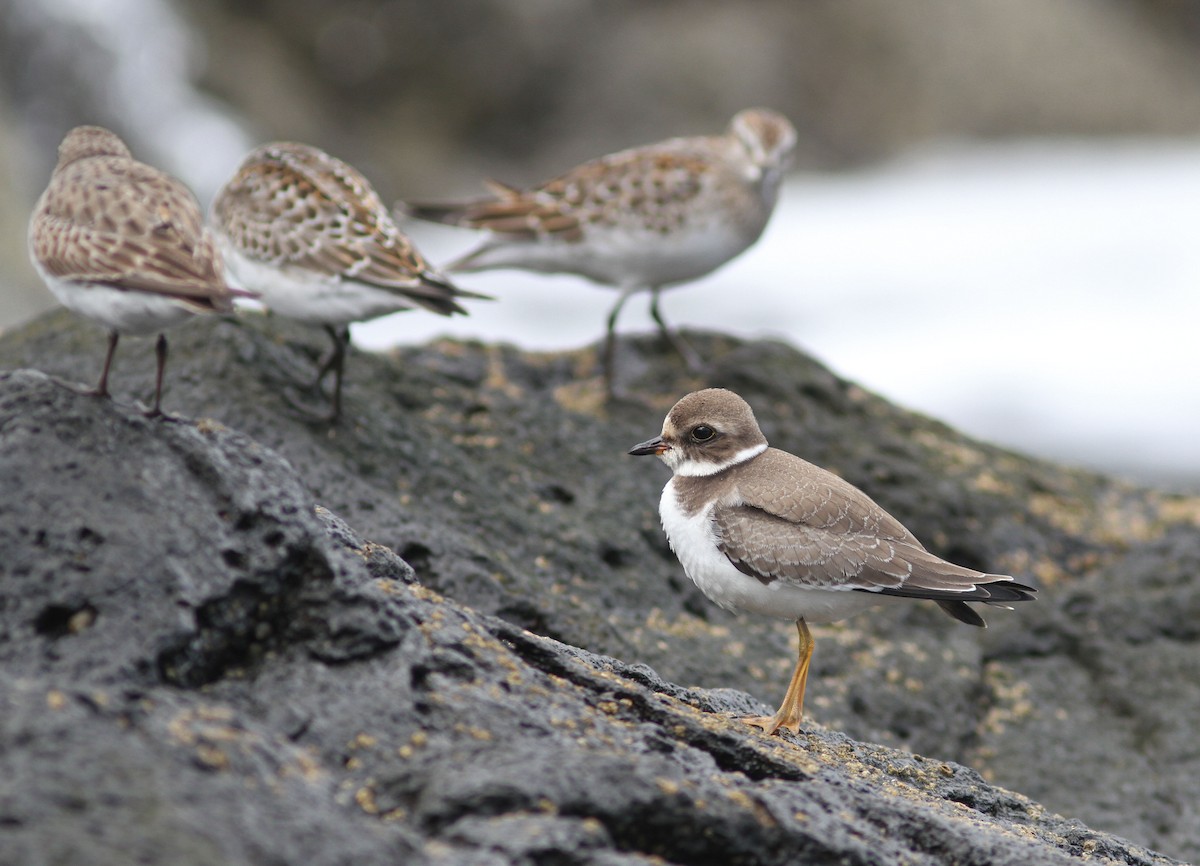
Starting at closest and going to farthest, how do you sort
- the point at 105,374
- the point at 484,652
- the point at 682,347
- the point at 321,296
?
the point at 484,652, the point at 105,374, the point at 321,296, the point at 682,347

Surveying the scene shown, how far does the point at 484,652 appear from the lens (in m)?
4.08

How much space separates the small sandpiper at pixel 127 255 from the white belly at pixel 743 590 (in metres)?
2.34

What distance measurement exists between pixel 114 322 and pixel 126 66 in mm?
22136

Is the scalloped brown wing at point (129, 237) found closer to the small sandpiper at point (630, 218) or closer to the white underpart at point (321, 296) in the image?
the white underpart at point (321, 296)

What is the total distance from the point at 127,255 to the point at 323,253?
10.4 feet

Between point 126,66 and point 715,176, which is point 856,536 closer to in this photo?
point 715,176

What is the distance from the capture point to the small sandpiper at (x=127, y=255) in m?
4.36

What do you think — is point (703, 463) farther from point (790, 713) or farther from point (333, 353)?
point (333, 353)

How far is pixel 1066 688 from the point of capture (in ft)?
23.7

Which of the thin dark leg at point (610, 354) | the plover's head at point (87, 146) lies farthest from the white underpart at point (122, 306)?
the thin dark leg at point (610, 354)

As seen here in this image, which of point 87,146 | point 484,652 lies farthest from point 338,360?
point 484,652

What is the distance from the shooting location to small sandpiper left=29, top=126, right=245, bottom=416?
4.36m

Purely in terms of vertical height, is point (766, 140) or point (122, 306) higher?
point (766, 140)

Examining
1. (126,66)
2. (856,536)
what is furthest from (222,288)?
(126,66)
